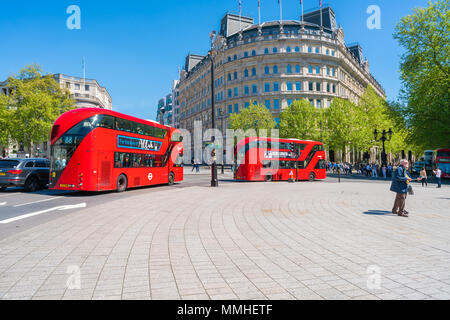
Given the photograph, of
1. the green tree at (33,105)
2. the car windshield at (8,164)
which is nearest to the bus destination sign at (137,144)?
the car windshield at (8,164)

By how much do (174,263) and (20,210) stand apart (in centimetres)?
755

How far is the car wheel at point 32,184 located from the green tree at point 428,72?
33.9m

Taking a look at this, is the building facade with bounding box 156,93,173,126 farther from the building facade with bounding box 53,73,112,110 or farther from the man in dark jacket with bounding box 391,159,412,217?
the man in dark jacket with bounding box 391,159,412,217

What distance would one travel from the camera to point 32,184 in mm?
14820

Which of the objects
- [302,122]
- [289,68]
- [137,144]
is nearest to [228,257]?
[137,144]

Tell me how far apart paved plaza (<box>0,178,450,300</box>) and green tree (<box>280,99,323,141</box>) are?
3795 cm

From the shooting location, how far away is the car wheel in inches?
574

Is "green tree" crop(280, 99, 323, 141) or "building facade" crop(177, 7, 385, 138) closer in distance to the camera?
"green tree" crop(280, 99, 323, 141)

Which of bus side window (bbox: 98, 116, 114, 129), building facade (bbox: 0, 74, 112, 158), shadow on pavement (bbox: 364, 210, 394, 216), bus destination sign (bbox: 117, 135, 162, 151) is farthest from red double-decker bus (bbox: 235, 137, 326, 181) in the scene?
building facade (bbox: 0, 74, 112, 158)

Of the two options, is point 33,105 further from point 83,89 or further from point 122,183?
point 83,89

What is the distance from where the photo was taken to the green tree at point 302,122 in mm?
45031

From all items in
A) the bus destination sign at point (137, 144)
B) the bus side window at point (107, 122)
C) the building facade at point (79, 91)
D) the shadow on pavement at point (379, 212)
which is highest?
the building facade at point (79, 91)

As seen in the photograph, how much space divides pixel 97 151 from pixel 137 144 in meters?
2.99

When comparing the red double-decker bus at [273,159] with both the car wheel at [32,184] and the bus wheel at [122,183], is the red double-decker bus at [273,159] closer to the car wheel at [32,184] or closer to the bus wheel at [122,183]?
the bus wheel at [122,183]
